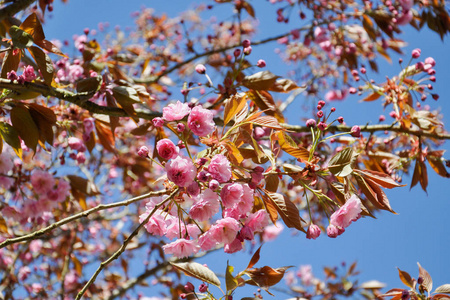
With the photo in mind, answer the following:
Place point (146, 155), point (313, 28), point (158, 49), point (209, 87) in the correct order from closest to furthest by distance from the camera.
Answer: point (146, 155), point (209, 87), point (313, 28), point (158, 49)

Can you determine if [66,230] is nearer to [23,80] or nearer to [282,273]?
[23,80]

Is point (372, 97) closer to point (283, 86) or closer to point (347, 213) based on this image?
point (283, 86)

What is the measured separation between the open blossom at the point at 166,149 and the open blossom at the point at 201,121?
77 mm

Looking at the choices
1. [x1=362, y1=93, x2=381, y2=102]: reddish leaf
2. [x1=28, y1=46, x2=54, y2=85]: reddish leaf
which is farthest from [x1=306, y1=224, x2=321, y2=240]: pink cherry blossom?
[x1=362, y1=93, x2=381, y2=102]: reddish leaf

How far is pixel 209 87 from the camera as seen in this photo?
1.76 meters

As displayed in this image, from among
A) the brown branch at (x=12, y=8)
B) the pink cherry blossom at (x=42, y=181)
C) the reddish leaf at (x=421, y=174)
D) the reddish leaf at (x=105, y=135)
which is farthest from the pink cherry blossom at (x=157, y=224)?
the reddish leaf at (x=421, y=174)

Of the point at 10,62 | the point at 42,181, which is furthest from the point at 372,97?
the point at 42,181

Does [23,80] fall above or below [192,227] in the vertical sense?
above

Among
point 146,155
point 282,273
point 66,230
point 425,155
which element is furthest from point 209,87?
point 66,230

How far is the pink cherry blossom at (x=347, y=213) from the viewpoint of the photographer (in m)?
1.12

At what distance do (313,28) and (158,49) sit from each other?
164 cm

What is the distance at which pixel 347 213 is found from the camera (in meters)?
1.15

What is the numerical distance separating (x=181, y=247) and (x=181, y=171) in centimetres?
30

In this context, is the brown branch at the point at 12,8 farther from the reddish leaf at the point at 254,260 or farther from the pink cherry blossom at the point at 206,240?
the reddish leaf at the point at 254,260
